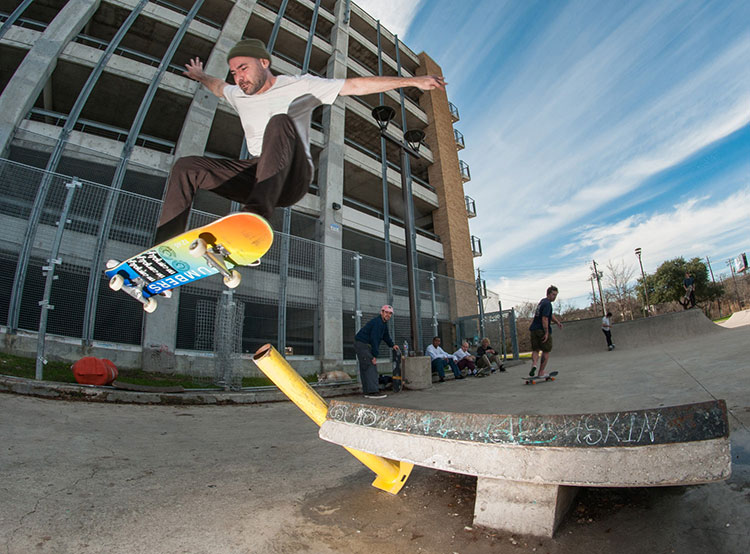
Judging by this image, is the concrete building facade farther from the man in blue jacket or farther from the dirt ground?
the dirt ground

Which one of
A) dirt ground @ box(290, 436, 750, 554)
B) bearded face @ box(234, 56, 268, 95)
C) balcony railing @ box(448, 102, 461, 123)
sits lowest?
dirt ground @ box(290, 436, 750, 554)

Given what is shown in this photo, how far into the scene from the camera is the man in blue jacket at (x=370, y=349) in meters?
6.29

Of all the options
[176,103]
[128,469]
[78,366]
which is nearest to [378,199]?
[176,103]

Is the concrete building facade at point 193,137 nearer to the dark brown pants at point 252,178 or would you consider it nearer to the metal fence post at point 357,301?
the metal fence post at point 357,301

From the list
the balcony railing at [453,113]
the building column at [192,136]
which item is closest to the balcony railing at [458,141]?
the balcony railing at [453,113]

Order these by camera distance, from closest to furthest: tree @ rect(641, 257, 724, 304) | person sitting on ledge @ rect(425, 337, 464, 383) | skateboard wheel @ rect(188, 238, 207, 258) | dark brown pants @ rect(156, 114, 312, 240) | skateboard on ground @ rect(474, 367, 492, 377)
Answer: skateboard wheel @ rect(188, 238, 207, 258) < dark brown pants @ rect(156, 114, 312, 240) < person sitting on ledge @ rect(425, 337, 464, 383) < skateboard on ground @ rect(474, 367, 492, 377) < tree @ rect(641, 257, 724, 304)

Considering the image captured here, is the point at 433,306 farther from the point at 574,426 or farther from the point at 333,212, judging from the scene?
the point at 574,426

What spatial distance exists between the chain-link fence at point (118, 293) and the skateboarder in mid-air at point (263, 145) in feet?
11.2

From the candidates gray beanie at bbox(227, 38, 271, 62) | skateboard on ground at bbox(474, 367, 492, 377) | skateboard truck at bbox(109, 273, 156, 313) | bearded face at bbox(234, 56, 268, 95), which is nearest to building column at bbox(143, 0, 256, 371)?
skateboard truck at bbox(109, 273, 156, 313)

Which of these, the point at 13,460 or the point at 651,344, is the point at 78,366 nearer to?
the point at 13,460

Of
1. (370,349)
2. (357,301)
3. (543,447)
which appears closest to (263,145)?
(543,447)

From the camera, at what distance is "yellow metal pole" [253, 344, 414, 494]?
1.67 m

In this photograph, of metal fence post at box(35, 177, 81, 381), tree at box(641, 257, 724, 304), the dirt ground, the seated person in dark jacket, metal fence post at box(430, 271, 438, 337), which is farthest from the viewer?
tree at box(641, 257, 724, 304)

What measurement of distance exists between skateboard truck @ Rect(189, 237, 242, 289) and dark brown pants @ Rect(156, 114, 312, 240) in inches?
12.5
